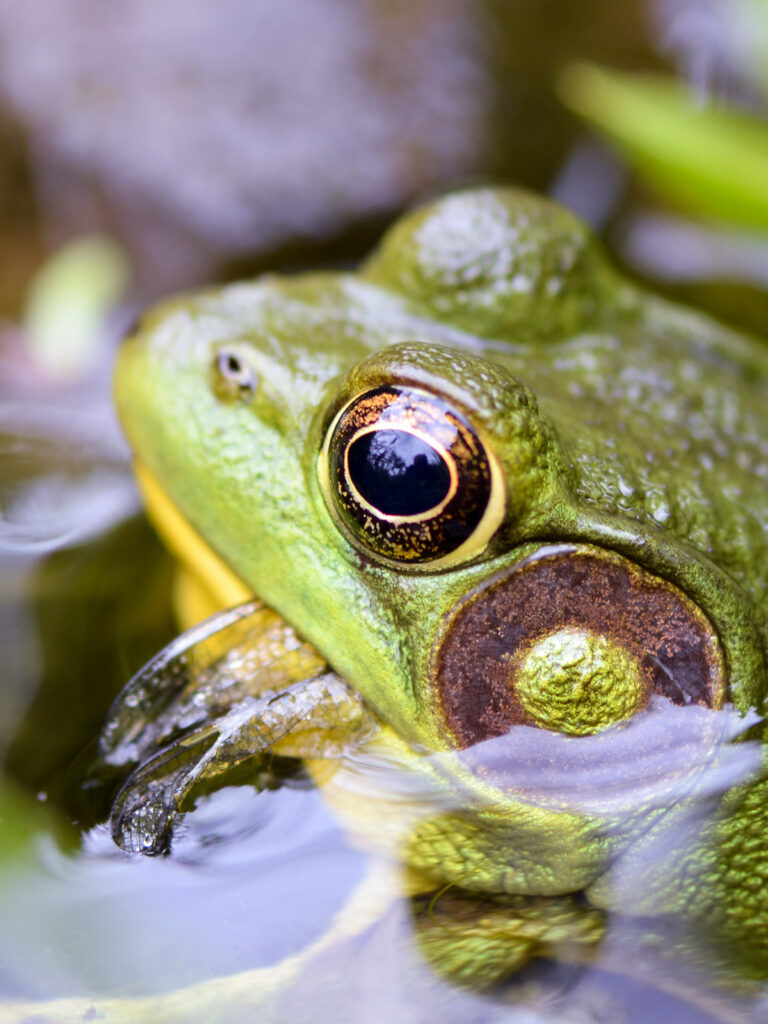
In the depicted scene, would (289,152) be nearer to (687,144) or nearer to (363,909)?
(687,144)

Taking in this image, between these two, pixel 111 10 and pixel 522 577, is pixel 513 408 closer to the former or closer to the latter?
pixel 522 577

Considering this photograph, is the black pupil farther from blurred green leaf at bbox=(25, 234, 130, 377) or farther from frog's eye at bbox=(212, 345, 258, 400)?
blurred green leaf at bbox=(25, 234, 130, 377)

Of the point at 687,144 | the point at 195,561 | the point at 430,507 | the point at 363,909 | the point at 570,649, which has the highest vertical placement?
the point at 687,144

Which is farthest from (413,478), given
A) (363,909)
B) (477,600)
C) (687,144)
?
(687,144)

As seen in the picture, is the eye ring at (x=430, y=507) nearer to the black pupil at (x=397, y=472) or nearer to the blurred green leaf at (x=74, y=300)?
the black pupil at (x=397, y=472)

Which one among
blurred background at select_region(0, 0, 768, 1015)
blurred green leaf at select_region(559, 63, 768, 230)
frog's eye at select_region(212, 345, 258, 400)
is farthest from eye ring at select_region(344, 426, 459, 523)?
blurred green leaf at select_region(559, 63, 768, 230)

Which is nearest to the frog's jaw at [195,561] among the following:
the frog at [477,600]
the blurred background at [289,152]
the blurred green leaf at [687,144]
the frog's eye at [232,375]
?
the frog at [477,600]
